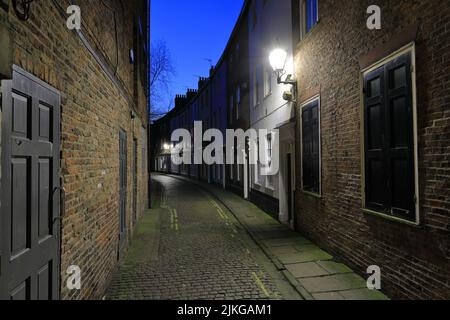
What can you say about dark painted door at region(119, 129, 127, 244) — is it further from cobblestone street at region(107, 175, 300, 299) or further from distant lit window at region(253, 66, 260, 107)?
distant lit window at region(253, 66, 260, 107)

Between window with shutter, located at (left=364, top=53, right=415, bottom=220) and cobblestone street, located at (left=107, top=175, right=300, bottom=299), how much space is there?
2149 millimetres

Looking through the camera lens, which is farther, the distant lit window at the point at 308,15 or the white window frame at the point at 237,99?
the white window frame at the point at 237,99

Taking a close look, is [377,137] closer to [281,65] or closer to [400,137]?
[400,137]

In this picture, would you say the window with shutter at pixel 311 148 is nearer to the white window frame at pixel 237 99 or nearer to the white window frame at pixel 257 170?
the white window frame at pixel 257 170

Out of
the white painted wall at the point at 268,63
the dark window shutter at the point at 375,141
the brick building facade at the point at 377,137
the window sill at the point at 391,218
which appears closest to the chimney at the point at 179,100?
the white painted wall at the point at 268,63

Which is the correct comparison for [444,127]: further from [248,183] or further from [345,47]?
[248,183]

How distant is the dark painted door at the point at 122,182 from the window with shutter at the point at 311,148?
15.0 ft

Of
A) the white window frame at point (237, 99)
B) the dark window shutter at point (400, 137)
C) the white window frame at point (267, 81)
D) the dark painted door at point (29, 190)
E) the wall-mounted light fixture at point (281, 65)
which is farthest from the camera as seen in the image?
the white window frame at point (237, 99)

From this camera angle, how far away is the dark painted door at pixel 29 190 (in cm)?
238

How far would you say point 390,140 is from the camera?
5.09 m

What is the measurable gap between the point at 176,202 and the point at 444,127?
48.4ft

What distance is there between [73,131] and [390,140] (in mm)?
4462

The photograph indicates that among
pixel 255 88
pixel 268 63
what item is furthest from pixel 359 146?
pixel 255 88

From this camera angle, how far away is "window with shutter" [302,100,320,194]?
→ 318 inches
